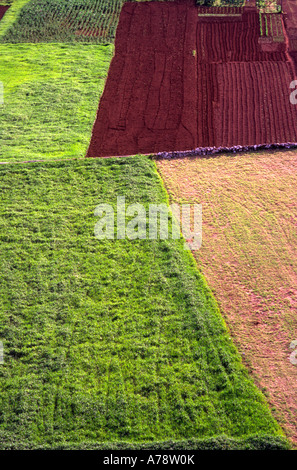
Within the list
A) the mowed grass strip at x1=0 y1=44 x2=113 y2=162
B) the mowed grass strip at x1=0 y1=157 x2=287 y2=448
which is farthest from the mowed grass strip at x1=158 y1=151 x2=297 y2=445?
the mowed grass strip at x1=0 y1=44 x2=113 y2=162

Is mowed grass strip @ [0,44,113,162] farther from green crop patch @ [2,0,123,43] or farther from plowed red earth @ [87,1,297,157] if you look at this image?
green crop patch @ [2,0,123,43]

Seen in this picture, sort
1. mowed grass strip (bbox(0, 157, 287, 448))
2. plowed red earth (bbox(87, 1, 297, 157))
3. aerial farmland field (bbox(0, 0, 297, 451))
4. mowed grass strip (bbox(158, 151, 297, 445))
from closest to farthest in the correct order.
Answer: mowed grass strip (bbox(0, 157, 287, 448))
aerial farmland field (bbox(0, 0, 297, 451))
mowed grass strip (bbox(158, 151, 297, 445))
plowed red earth (bbox(87, 1, 297, 157))

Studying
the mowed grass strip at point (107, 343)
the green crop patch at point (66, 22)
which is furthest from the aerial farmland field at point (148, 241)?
the green crop patch at point (66, 22)

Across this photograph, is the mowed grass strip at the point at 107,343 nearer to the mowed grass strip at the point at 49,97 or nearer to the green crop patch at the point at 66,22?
the mowed grass strip at the point at 49,97

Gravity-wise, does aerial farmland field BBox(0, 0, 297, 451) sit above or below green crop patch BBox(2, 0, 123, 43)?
below

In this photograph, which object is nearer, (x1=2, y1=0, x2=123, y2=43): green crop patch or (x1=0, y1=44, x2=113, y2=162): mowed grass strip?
(x1=0, y1=44, x2=113, y2=162): mowed grass strip

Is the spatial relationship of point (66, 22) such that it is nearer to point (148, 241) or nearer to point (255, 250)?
point (148, 241)
